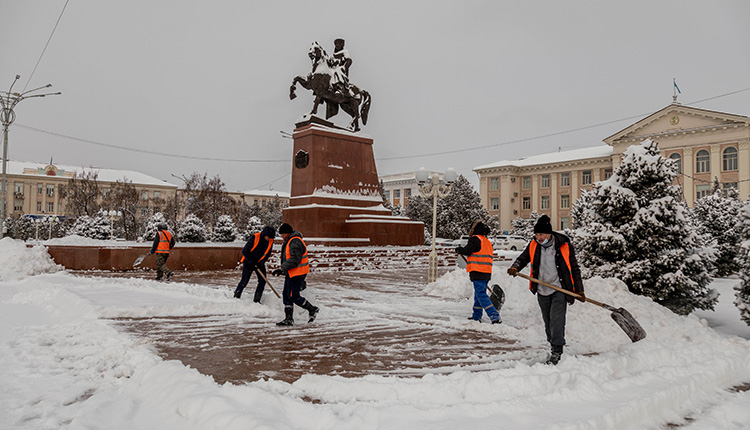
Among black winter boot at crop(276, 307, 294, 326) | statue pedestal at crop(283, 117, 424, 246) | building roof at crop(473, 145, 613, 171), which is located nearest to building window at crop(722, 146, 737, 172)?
building roof at crop(473, 145, 613, 171)

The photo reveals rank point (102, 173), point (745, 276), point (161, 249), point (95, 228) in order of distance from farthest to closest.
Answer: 1. point (102, 173)
2. point (95, 228)
3. point (161, 249)
4. point (745, 276)

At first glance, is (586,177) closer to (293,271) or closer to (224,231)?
(224,231)

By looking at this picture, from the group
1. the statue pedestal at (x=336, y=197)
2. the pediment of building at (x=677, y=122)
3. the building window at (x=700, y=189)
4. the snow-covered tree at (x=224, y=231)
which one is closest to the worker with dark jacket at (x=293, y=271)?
the statue pedestal at (x=336, y=197)

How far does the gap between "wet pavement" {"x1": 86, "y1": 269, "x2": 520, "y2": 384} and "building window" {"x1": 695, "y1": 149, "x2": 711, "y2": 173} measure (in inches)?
2003

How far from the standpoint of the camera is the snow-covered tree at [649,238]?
8164 mm

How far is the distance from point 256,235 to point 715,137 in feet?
175

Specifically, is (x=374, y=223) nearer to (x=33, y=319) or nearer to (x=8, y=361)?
(x=33, y=319)

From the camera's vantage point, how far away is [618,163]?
5247 cm

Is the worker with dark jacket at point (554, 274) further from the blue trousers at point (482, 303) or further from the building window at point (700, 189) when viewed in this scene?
the building window at point (700, 189)

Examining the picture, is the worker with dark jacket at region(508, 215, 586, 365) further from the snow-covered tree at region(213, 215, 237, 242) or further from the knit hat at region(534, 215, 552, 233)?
the snow-covered tree at region(213, 215, 237, 242)

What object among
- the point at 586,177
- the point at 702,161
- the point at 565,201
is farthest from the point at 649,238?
the point at 565,201

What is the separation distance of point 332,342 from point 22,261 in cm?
1266

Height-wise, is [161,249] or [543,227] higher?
[543,227]

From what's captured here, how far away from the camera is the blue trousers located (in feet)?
23.2
